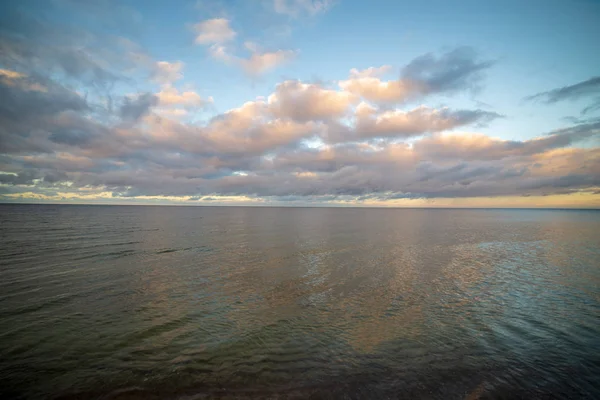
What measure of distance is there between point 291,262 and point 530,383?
27.0m

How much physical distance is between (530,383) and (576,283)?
2402cm

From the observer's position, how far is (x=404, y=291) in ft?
78.7

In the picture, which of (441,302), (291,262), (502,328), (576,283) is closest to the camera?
(502,328)

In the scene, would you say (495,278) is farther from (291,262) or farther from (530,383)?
(291,262)

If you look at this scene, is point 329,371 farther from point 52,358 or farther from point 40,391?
point 52,358

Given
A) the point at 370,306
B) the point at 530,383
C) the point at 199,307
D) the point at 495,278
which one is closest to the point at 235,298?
the point at 199,307

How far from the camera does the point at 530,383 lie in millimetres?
11367

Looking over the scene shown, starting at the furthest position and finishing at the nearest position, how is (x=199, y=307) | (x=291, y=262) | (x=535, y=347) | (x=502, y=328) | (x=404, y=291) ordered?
(x=291, y=262), (x=404, y=291), (x=199, y=307), (x=502, y=328), (x=535, y=347)

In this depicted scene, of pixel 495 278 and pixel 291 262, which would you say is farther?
pixel 291 262

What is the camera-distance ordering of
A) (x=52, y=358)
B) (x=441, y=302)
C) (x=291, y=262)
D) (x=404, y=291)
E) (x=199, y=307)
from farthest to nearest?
(x=291, y=262), (x=404, y=291), (x=441, y=302), (x=199, y=307), (x=52, y=358)

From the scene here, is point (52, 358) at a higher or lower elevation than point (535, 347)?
higher

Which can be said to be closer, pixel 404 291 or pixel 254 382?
pixel 254 382

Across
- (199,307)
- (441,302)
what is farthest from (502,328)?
(199,307)

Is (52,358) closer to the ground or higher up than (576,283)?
higher up
